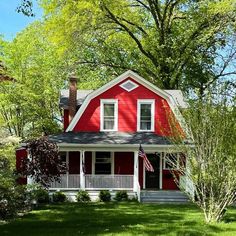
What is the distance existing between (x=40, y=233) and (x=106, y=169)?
14.5 meters

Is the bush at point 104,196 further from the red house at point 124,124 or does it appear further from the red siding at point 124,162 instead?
the red siding at point 124,162

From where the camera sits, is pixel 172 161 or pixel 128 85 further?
pixel 128 85

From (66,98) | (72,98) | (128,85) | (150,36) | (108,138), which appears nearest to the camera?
(108,138)

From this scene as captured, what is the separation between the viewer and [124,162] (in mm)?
27703

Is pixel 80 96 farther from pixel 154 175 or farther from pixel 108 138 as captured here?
pixel 154 175

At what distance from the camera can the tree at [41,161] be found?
1673cm

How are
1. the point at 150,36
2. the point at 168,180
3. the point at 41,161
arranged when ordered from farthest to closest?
1. the point at 150,36
2. the point at 168,180
3. the point at 41,161

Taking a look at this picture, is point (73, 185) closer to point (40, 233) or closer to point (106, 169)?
point (106, 169)

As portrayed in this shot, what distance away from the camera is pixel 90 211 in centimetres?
1917

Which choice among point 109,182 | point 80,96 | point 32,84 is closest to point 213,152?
point 109,182

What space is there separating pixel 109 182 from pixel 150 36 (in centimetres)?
1491

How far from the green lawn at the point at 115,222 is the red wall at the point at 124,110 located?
7392 millimetres

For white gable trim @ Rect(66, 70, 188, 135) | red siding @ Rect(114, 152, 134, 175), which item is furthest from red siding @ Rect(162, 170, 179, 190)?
white gable trim @ Rect(66, 70, 188, 135)

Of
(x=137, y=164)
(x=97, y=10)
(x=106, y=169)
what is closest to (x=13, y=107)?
(x=97, y=10)
